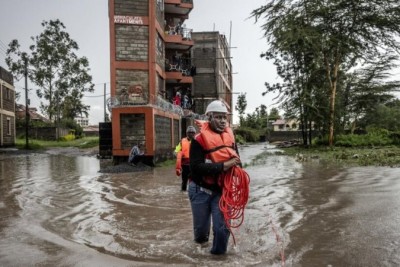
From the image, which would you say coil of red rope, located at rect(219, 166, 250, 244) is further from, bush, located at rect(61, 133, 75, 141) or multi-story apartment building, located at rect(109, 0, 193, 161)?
bush, located at rect(61, 133, 75, 141)

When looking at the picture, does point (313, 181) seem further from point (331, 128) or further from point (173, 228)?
point (331, 128)

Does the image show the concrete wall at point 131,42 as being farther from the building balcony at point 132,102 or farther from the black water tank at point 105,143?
the black water tank at point 105,143

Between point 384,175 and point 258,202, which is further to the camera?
point 384,175

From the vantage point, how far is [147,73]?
85.1 ft

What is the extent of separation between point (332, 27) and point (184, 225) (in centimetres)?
2258

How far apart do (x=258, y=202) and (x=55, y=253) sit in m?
5.24

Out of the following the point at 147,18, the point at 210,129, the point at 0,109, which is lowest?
the point at 210,129

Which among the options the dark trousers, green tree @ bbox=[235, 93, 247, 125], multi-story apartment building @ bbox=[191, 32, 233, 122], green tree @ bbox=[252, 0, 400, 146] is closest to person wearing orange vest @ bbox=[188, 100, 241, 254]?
the dark trousers

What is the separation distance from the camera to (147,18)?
2542cm

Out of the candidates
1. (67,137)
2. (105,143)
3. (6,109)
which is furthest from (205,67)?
(105,143)

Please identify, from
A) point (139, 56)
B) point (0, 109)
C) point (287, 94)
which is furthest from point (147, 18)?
point (0, 109)

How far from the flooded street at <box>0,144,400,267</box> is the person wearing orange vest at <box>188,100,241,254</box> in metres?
0.43

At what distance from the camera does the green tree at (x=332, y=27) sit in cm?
2547

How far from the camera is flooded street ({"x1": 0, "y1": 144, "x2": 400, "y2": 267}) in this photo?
5457mm
